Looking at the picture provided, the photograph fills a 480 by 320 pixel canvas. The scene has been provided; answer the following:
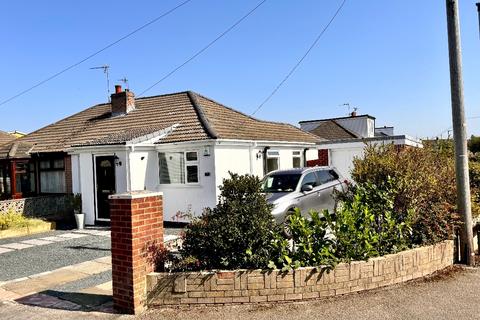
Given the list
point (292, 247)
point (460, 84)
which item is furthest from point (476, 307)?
point (460, 84)

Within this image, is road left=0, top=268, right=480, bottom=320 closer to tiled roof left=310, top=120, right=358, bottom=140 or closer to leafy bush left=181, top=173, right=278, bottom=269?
leafy bush left=181, top=173, right=278, bottom=269

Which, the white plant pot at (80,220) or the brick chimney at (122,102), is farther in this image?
the brick chimney at (122,102)

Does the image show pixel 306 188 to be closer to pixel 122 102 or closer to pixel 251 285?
pixel 251 285

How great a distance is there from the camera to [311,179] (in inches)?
423

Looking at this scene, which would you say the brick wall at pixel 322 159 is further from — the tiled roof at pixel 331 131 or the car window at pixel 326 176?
the tiled roof at pixel 331 131

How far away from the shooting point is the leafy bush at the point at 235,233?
5.30m

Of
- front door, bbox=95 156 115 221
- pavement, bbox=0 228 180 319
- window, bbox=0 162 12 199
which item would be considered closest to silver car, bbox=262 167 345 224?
pavement, bbox=0 228 180 319

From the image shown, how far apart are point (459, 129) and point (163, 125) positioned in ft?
33.6

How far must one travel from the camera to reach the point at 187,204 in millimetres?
12609

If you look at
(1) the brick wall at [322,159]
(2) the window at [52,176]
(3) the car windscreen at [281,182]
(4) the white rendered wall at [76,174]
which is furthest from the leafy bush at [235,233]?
(1) the brick wall at [322,159]

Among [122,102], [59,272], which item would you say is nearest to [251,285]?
[59,272]

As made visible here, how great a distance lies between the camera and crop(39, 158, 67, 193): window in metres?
15.3

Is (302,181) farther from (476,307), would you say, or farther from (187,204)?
(476,307)

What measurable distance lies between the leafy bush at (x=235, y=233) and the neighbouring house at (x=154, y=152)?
636 cm
